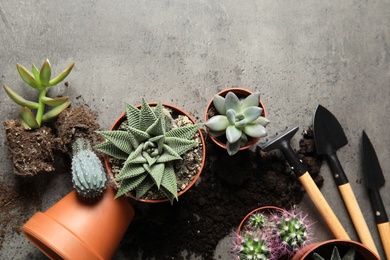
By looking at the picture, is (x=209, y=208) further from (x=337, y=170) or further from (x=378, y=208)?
(x=378, y=208)

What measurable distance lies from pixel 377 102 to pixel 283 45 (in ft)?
1.38

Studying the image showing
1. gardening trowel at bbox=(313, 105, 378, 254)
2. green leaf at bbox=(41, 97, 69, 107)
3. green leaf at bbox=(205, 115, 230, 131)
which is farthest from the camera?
gardening trowel at bbox=(313, 105, 378, 254)

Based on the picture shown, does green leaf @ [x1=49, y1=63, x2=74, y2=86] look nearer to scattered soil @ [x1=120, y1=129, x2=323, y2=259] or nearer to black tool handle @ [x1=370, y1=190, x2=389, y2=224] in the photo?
scattered soil @ [x1=120, y1=129, x2=323, y2=259]

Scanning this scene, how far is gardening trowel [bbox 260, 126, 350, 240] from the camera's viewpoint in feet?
4.96

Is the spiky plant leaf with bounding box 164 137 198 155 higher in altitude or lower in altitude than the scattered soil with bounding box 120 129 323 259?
higher

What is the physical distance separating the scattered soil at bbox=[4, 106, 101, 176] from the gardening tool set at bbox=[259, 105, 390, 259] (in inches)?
24.9

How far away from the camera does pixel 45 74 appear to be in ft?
4.72

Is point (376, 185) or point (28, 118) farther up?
point (28, 118)

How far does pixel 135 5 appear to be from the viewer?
5.25ft

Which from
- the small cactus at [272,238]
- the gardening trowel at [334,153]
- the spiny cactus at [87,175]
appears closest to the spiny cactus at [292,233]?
the small cactus at [272,238]

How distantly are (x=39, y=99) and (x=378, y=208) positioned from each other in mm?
1274

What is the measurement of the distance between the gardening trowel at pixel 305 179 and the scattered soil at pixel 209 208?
2.7 inches

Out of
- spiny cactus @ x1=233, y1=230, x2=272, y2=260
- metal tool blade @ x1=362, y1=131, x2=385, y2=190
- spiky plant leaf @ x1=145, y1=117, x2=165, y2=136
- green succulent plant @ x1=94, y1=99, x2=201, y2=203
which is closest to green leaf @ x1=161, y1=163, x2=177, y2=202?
green succulent plant @ x1=94, y1=99, x2=201, y2=203

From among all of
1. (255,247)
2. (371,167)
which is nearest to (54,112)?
(255,247)
